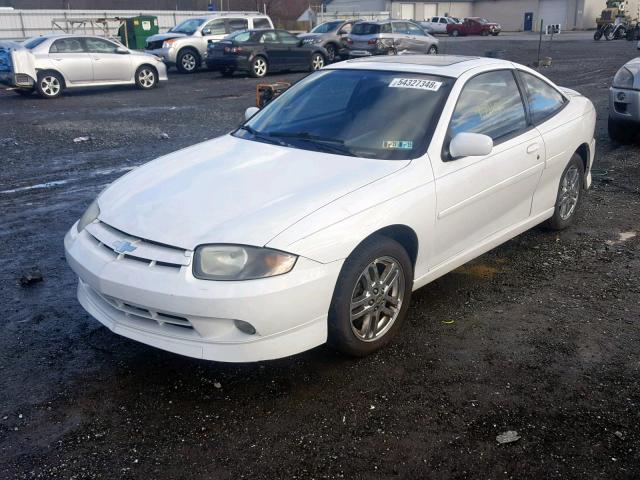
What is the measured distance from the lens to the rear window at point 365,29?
23.6 meters

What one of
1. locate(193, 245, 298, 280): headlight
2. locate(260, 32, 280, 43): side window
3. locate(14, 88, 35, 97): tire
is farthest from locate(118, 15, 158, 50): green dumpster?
locate(193, 245, 298, 280): headlight

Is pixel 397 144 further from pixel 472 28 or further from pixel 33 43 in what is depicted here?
pixel 472 28

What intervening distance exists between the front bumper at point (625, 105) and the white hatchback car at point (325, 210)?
3943 mm

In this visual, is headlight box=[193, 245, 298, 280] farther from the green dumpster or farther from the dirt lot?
the green dumpster

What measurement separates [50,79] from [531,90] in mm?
13724

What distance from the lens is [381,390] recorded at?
345cm

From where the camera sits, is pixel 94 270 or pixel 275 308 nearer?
pixel 275 308

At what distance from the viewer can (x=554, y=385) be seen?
11.4 ft

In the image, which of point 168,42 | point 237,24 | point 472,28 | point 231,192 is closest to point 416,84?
point 231,192

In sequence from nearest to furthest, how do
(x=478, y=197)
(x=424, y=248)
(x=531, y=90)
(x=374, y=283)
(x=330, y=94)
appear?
(x=374, y=283)
(x=424, y=248)
(x=478, y=197)
(x=330, y=94)
(x=531, y=90)

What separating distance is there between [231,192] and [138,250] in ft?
2.08

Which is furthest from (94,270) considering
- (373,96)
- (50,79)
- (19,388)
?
(50,79)

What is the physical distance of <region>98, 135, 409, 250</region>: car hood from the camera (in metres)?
3.32

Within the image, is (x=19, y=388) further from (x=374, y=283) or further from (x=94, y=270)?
(x=374, y=283)
